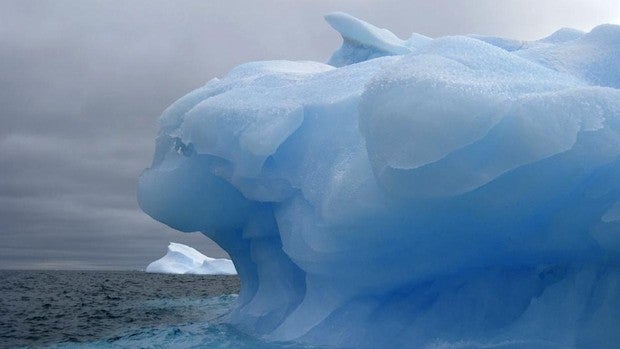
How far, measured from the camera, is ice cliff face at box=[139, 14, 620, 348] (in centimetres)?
550

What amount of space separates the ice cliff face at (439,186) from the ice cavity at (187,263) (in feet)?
95.2

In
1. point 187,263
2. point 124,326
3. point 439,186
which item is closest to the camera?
point 439,186

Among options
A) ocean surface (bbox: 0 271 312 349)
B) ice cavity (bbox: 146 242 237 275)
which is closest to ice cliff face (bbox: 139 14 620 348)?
ocean surface (bbox: 0 271 312 349)

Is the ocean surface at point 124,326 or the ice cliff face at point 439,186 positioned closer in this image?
the ice cliff face at point 439,186

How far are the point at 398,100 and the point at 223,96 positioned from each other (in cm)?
370

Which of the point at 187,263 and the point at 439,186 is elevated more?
the point at 187,263

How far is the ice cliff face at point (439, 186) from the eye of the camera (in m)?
5.50

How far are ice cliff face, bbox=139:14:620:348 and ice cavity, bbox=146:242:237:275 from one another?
29.0 m

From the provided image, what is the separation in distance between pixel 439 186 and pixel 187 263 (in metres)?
35.2

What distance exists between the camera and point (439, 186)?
5.77 metres

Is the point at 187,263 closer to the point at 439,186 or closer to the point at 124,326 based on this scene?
the point at 124,326

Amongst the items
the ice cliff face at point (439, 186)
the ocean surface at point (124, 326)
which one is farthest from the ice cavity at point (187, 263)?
the ice cliff face at point (439, 186)

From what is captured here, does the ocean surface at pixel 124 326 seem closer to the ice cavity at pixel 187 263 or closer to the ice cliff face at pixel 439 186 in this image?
the ice cliff face at pixel 439 186

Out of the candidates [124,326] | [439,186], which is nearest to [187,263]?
[124,326]
